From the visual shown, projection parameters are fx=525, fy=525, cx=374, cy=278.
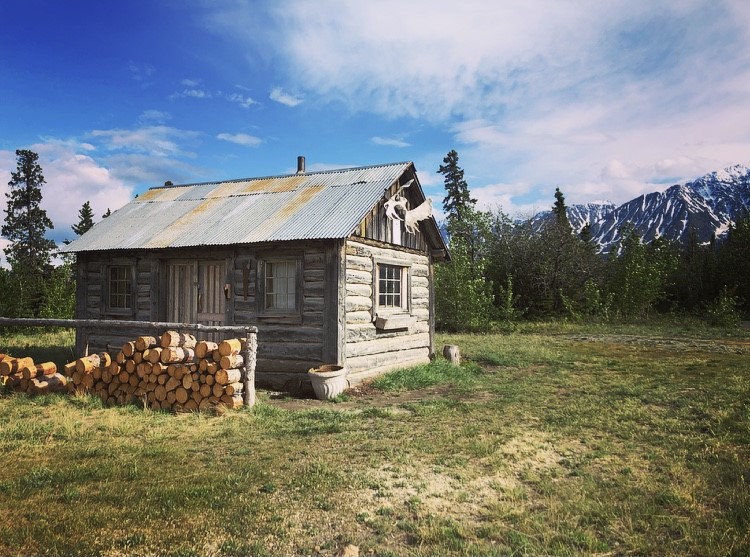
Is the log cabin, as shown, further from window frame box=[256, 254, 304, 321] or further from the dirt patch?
the dirt patch

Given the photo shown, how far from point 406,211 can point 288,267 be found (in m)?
4.00

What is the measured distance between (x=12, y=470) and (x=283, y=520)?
11.7ft

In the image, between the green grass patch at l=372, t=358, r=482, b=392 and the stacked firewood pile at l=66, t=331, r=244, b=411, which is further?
the green grass patch at l=372, t=358, r=482, b=392

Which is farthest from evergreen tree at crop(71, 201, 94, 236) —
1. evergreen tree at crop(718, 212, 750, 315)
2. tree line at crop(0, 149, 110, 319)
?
evergreen tree at crop(718, 212, 750, 315)

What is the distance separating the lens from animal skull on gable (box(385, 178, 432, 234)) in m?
14.2

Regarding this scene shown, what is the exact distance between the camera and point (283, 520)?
189 inches

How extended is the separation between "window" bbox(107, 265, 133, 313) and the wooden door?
1506 millimetres

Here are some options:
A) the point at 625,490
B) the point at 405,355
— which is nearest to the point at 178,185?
the point at 405,355

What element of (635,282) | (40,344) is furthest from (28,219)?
(635,282)

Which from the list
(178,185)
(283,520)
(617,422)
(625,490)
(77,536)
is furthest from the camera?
(178,185)

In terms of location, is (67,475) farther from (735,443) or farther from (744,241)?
(744,241)

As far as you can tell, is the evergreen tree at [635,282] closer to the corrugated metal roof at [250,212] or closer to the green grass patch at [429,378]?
the green grass patch at [429,378]

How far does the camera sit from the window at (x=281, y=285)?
495 inches

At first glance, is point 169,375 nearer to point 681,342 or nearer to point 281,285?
point 281,285
